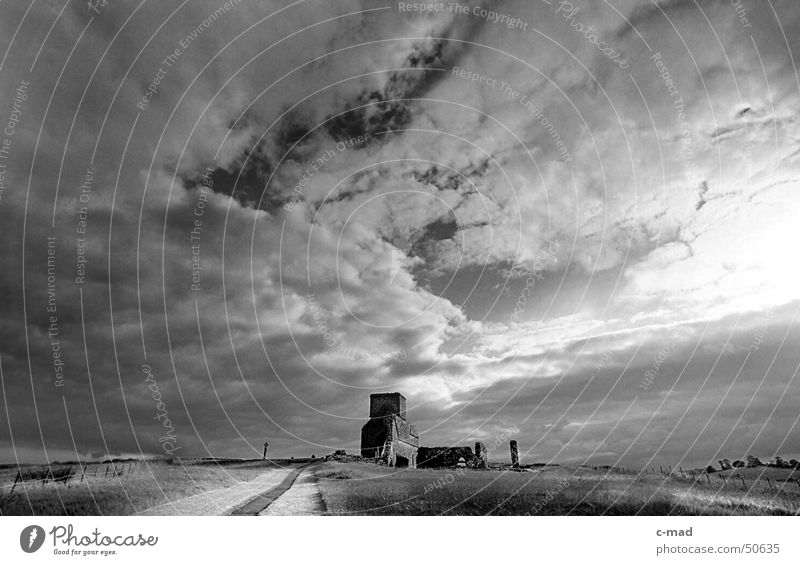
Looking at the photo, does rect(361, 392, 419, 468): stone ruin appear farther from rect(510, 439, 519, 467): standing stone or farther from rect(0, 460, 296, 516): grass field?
rect(0, 460, 296, 516): grass field

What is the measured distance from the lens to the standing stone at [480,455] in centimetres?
6619

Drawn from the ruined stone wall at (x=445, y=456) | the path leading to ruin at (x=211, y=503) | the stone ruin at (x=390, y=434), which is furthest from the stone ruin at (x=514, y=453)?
the path leading to ruin at (x=211, y=503)

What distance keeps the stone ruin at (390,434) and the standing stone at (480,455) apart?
32.3 feet

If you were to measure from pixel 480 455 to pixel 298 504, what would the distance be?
4695cm

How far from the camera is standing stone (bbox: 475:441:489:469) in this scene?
66188 millimetres

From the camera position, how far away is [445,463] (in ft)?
227

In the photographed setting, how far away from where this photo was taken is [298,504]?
83.8 feet

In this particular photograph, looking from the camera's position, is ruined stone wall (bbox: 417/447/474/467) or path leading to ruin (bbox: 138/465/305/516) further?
ruined stone wall (bbox: 417/447/474/467)

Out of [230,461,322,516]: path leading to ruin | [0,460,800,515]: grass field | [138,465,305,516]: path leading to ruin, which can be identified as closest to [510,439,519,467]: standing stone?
[0,460,800,515]: grass field

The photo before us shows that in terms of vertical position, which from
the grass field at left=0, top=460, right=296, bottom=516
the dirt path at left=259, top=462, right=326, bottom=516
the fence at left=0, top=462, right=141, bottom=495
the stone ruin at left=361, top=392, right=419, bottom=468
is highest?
the stone ruin at left=361, top=392, right=419, bottom=468

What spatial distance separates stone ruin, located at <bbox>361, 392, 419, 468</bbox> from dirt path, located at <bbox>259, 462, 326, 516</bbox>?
35025 mm

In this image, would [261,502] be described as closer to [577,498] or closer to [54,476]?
[54,476]

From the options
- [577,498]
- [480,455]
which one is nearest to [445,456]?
[480,455]
